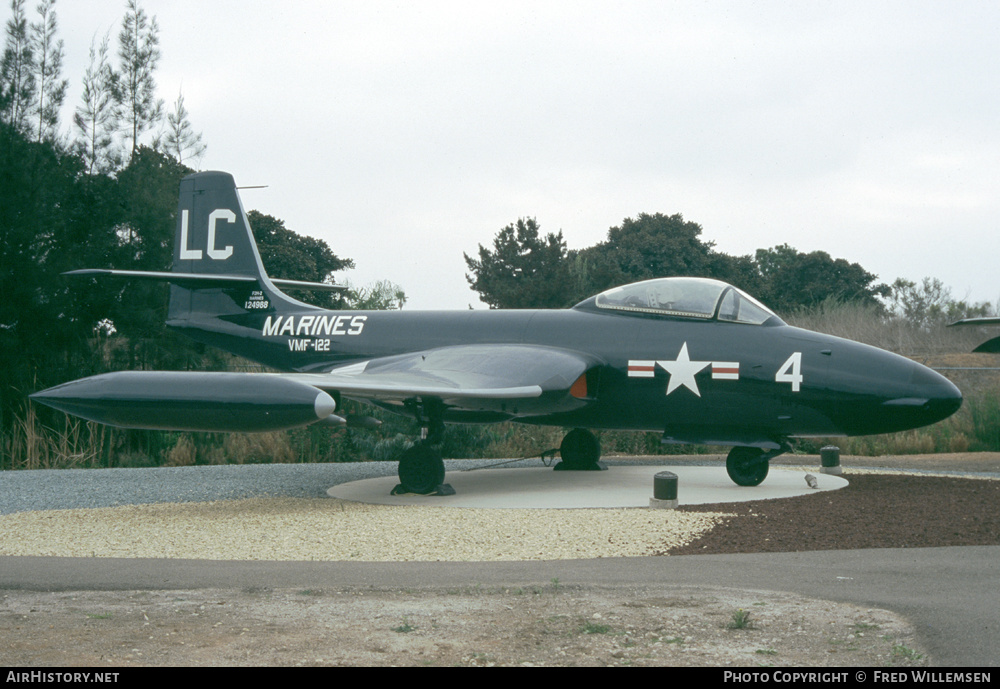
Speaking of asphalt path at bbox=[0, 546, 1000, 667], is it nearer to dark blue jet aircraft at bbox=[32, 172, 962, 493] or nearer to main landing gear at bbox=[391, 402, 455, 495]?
dark blue jet aircraft at bbox=[32, 172, 962, 493]

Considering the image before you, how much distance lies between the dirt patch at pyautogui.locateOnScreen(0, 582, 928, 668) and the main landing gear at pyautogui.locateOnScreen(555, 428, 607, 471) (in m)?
8.53

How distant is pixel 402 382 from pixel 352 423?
6.32ft

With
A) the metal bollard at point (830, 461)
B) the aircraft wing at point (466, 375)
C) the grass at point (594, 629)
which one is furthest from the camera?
the metal bollard at point (830, 461)

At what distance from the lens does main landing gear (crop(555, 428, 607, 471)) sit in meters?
14.3

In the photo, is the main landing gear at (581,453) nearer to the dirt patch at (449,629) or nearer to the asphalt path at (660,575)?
the asphalt path at (660,575)

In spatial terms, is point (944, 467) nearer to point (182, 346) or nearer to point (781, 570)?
point (781, 570)

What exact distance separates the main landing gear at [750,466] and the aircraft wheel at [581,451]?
2.66 metres

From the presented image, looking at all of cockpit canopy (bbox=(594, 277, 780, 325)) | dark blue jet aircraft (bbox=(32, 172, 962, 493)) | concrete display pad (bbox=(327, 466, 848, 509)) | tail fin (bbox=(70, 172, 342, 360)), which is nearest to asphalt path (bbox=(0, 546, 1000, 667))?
dark blue jet aircraft (bbox=(32, 172, 962, 493))

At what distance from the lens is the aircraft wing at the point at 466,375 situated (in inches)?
420

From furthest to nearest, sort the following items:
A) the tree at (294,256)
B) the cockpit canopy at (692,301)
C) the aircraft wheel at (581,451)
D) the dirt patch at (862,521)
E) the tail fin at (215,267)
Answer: the tree at (294,256), the tail fin at (215,267), the aircraft wheel at (581,451), the cockpit canopy at (692,301), the dirt patch at (862,521)

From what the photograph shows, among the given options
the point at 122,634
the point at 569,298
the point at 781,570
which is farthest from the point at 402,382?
the point at 569,298

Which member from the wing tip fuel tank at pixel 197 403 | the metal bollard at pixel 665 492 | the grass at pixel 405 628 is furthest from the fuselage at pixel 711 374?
the grass at pixel 405 628

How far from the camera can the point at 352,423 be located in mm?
12703

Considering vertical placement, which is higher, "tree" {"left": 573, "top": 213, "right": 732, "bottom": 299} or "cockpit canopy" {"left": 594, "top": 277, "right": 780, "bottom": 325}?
"tree" {"left": 573, "top": 213, "right": 732, "bottom": 299}
